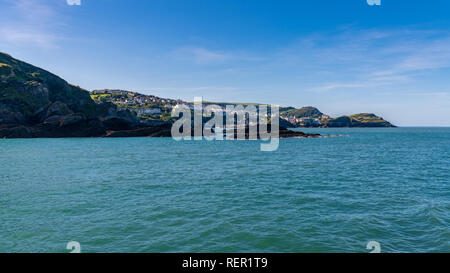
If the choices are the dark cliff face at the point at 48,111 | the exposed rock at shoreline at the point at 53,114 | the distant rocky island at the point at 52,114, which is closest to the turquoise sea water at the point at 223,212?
the distant rocky island at the point at 52,114

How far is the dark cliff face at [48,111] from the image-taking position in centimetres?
10075

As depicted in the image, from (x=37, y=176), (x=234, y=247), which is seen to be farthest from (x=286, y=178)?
(x=37, y=176)

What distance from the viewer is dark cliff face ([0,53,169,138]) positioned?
10075 centimetres

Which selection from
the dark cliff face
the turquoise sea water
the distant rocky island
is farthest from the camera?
the distant rocky island

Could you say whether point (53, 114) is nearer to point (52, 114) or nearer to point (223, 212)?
point (52, 114)

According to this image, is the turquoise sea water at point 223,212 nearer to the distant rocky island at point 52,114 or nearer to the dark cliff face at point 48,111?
the distant rocky island at point 52,114

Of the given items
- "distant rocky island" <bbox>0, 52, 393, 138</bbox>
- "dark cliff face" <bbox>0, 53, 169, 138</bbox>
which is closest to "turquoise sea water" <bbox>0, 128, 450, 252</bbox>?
"distant rocky island" <bbox>0, 52, 393, 138</bbox>

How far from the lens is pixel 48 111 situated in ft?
361

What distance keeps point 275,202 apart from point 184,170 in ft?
54.5

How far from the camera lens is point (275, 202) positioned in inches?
726

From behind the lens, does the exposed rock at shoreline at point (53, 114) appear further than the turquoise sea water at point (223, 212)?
Yes

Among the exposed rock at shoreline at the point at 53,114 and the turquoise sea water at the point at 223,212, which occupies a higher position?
the exposed rock at shoreline at the point at 53,114

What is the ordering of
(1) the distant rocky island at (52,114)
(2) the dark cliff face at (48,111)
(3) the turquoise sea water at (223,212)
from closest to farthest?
(3) the turquoise sea water at (223,212), (2) the dark cliff face at (48,111), (1) the distant rocky island at (52,114)

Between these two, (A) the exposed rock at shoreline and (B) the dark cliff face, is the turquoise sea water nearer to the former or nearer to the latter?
(B) the dark cliff face
